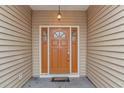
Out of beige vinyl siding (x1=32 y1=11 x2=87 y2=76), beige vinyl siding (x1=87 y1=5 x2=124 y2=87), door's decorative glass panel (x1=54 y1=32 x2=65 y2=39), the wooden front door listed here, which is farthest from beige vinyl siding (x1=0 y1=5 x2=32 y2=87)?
beige vinyl siding (x1=87 y1=5 x2=124 y2=87)

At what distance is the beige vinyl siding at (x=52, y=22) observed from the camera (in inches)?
194

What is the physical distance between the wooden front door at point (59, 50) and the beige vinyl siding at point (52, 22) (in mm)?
333

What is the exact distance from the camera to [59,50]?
5.05m

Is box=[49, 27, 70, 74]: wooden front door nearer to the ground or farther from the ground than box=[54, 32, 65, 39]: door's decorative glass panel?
nearer to the ground

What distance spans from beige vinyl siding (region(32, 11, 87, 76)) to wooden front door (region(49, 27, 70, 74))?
13.1 inches

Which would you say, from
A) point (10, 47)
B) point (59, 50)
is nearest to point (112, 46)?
point (10, 47)

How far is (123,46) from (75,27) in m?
3.06

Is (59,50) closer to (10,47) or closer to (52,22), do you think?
(52,22)

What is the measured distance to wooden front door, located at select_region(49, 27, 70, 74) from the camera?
5039 millimetres

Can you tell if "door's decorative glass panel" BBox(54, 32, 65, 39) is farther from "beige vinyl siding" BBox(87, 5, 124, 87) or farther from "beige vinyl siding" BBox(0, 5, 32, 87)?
"beige vinyl siding" BBox(87, 5, 124, 87)

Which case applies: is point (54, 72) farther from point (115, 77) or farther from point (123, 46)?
point (123, 46)

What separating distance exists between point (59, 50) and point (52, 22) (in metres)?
1.09
